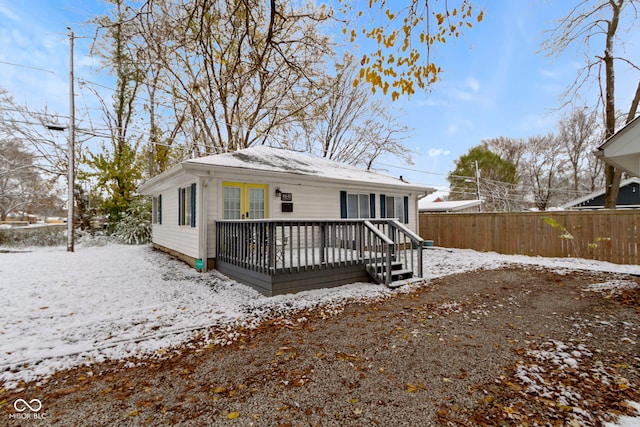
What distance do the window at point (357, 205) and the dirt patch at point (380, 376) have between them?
5.66m

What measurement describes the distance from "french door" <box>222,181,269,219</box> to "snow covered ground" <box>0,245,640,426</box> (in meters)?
1.66

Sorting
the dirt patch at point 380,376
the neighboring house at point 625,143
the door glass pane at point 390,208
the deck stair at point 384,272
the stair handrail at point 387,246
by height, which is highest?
the neighboring house at point 625,143

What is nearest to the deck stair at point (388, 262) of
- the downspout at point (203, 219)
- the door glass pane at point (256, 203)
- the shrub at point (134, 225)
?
the door glass pane at point (256, 203)

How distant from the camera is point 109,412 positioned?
7.09 feet

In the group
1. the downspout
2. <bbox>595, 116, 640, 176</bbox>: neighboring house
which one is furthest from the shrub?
<bbox>595, 116, 640, 176</bbox>: neighboring house

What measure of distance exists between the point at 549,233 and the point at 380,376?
950 centimetres

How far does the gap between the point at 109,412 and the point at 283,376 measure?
52.7 inches

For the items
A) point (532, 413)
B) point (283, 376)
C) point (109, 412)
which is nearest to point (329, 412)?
point (283, 376)

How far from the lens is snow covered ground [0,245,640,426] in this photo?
10.4 feet

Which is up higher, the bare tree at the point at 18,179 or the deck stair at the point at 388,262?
the bare tree at the point at 18,179

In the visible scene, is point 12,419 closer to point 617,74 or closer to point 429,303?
point 429,303

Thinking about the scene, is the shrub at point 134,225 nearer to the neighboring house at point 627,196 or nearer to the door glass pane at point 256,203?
the door glass pane at point 256,203

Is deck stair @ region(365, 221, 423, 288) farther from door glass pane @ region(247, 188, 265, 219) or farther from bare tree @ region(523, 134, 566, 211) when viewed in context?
bare tree @ region(523, 134, 566, 211)

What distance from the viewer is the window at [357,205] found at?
31.8 feet
